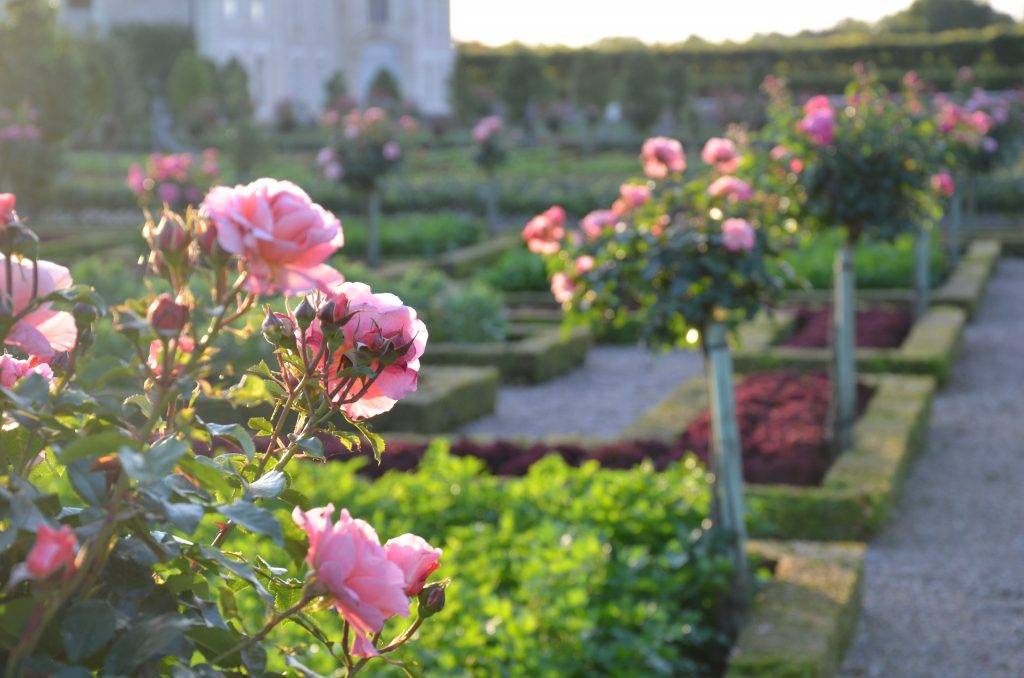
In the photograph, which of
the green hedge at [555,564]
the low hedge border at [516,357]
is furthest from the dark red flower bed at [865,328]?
the green hedge at [555,564]

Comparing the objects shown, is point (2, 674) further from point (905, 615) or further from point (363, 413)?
point (905, 615)

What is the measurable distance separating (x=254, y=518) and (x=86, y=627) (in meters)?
0.14

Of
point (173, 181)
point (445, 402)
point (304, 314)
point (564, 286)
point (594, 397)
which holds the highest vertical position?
point (304, 314)

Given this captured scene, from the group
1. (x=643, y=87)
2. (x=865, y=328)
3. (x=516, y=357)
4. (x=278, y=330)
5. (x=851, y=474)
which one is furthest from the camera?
(x=643, y=87)

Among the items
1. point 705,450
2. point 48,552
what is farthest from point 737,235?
point 48,552

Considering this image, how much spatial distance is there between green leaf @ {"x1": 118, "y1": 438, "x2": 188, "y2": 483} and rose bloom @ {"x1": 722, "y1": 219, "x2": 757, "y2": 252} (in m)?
3.08

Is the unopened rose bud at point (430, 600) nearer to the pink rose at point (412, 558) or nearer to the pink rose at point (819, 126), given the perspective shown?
the pink rose at point (412, 558)

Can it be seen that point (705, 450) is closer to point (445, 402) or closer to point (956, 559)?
point (956, 559)

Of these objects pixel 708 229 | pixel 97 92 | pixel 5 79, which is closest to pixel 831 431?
pixel 708 229

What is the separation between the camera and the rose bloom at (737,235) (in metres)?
3.94

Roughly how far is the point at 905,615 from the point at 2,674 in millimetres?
3783

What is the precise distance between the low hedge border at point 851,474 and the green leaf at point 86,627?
3699 millimetres

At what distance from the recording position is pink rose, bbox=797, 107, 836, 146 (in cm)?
601

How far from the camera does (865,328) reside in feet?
30.2
